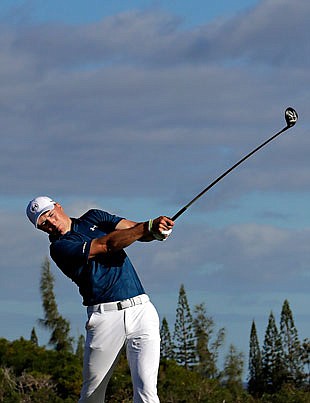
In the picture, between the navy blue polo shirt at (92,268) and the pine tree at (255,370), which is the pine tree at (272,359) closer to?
the pine tree at (255,370)

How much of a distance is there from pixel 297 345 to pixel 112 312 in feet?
233

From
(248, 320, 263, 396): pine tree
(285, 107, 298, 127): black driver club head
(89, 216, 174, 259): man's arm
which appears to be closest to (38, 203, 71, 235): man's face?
(89, 216, 174, 259): man's arm

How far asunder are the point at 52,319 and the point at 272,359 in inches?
768

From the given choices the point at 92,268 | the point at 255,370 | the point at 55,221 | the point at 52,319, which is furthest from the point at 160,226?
the point at 255,370

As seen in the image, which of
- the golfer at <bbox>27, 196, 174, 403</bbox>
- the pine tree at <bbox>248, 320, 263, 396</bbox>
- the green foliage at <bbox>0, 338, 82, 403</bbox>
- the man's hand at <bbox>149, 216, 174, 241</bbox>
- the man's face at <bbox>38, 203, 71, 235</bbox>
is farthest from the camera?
the pine tree at <bbox>248, 320, 263, 396</bbox>

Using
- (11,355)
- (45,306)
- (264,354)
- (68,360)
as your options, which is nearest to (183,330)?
(45,306)

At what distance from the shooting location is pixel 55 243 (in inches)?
518

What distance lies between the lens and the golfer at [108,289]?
12.9 metres

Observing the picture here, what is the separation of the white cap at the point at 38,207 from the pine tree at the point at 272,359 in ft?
236

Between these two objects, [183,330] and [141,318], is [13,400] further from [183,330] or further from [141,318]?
[183,330]

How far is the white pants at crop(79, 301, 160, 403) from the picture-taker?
12938 millimetres

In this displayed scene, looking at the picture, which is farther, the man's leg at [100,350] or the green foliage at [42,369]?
the green foliage at [42,369]

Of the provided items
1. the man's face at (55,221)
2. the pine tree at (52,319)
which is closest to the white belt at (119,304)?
the man's face at (55,221)

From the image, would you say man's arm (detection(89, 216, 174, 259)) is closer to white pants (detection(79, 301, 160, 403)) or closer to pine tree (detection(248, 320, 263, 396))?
white pants (detection(79, 301, 160, 403))
